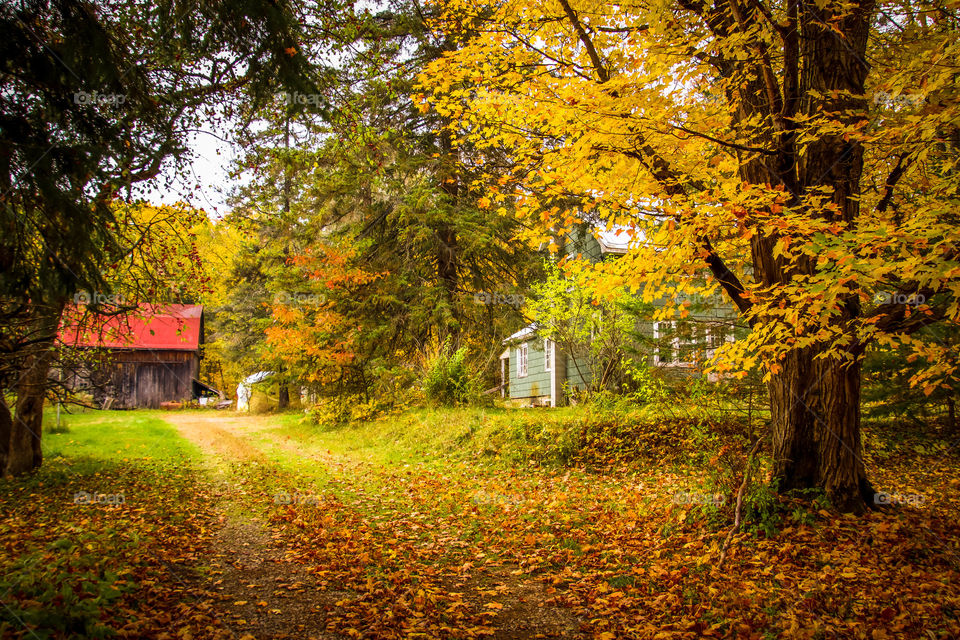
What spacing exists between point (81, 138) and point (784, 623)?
630 cm

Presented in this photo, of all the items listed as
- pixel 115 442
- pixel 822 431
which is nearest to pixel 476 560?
pixel 822 431

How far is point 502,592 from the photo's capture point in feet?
14.4

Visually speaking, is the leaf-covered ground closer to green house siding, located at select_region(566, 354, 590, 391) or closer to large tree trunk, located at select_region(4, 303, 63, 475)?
large tree trunk, located at select_region(4, 303, 63, 475)

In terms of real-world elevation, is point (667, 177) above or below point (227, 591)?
above

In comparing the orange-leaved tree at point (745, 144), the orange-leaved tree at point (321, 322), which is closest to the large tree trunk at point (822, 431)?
the orange-leaved tree at point (745, 144)

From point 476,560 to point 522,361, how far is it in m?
15.7

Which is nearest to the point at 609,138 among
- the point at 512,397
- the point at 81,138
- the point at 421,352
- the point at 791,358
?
the point at 791,358

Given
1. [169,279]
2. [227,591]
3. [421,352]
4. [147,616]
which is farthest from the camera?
[421,352]

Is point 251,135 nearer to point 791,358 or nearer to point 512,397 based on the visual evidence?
point 791,358

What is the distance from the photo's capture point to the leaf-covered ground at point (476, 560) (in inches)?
139

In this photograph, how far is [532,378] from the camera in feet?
64.5

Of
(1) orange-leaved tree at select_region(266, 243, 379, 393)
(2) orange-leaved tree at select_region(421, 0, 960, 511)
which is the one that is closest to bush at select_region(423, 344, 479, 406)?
(1) orange-leaved tree at select_region(266, 243, 379, 393)

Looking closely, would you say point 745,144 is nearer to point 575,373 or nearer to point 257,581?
point 257,581

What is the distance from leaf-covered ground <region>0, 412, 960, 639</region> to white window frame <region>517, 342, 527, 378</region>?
11.7 meters
